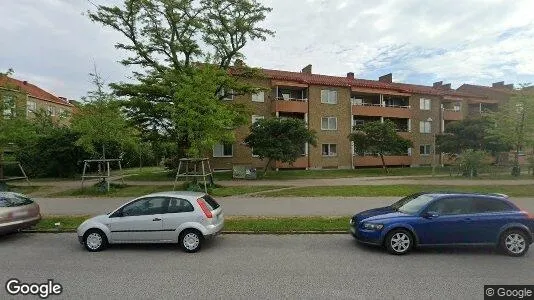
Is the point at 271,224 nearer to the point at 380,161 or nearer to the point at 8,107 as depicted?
the point at 8,107

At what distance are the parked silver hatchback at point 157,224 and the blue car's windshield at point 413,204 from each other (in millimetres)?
4517

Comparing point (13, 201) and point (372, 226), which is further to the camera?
point (13, 201)

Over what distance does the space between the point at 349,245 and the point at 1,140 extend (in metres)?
19.5

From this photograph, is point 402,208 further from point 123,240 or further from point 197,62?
point 197,62

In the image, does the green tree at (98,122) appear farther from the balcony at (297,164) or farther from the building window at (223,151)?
the balcony at (297,164)

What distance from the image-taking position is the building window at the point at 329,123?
1388 inches

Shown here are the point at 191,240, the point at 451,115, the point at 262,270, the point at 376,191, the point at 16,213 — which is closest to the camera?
the point at 262,270

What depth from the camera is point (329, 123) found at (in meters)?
35.6

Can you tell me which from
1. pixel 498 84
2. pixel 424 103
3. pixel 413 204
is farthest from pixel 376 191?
pixel 498 84

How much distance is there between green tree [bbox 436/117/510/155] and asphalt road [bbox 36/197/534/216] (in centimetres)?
1897

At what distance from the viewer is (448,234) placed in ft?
24.4

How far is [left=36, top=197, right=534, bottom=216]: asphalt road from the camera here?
1230cm

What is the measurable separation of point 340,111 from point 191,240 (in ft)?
99.2

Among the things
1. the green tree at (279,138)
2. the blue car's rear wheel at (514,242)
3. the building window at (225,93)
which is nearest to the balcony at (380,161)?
the green tree at (279,138)
